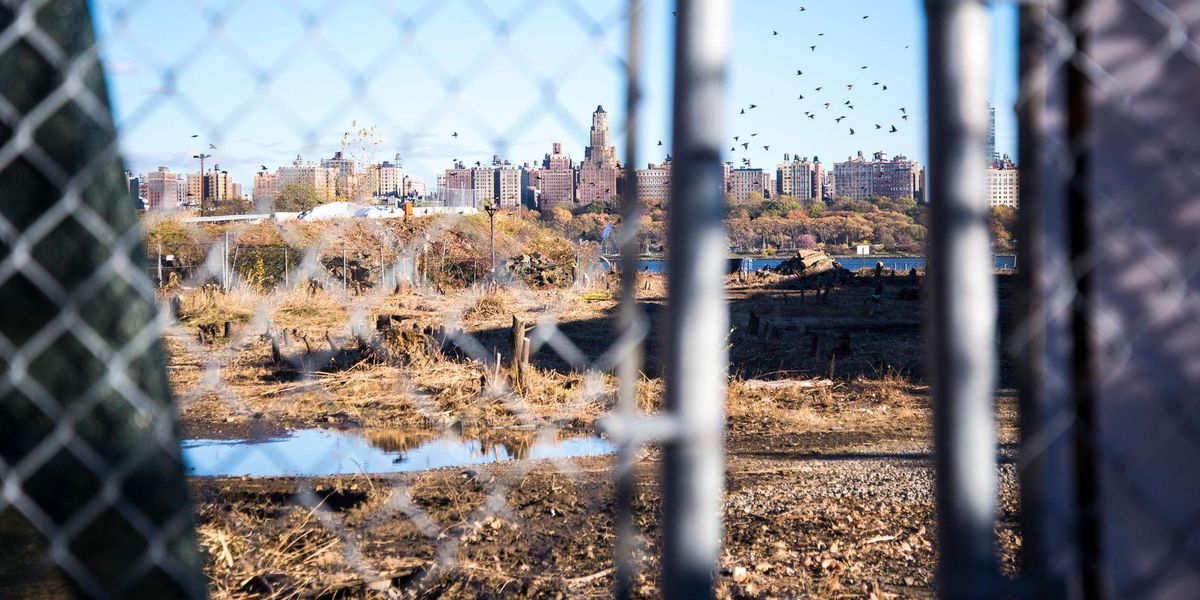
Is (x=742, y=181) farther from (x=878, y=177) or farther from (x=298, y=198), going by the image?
(x=298, y=198)

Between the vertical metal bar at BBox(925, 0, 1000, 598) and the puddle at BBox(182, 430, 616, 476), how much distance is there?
378cm

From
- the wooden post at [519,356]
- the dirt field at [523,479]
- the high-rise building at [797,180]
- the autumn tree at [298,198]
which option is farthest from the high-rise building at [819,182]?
the autumn tree at [298,198]

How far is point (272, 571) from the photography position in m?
2.53

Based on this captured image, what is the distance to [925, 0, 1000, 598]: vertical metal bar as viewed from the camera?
31.3 inches

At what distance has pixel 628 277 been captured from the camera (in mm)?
857

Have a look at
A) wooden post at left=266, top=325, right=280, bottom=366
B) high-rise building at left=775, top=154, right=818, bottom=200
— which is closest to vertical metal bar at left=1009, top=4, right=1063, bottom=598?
wooden post at left=266, top=325, right=280, bottom=366

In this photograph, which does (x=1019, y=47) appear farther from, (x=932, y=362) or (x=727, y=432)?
(x=727, y=432)

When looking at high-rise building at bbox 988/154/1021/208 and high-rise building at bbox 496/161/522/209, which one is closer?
high-rise building at bbox 988/154/1021/208

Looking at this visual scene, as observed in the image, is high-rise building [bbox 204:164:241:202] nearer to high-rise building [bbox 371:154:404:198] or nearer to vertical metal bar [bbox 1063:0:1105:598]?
high-rise building [bbox 371:154:404:198]

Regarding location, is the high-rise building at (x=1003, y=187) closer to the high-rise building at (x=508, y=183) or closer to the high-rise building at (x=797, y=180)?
the high-rise building at (x=508, y=183)

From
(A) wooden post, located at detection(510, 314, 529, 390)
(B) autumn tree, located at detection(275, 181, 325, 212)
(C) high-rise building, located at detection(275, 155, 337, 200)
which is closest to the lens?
(C) high-rise building, located at detection(275, 155, 337, 200)

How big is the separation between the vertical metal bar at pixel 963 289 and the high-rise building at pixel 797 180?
13.9 meters

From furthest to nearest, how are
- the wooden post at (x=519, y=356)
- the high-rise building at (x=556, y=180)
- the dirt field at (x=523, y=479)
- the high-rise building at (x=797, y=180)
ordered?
the high-rise building at (x=797, y=180), the wooden post at (x=519, y=356), the dirt field at (x=523, y=479), the high-rise building at (x=556, y=180)

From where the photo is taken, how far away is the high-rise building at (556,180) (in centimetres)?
135
